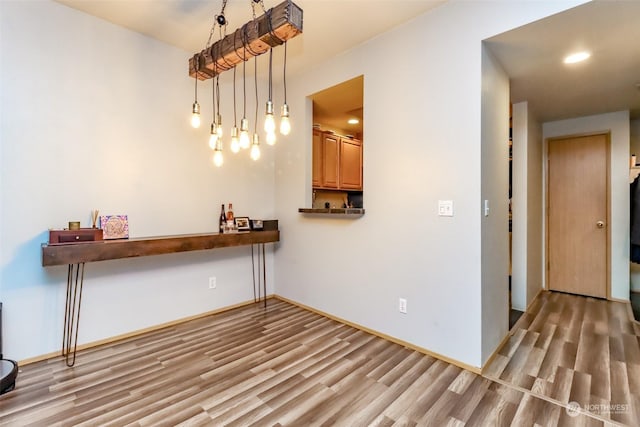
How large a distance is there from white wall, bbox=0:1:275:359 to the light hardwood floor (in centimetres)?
41

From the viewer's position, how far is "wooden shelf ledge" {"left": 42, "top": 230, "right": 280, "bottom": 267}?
214 cm

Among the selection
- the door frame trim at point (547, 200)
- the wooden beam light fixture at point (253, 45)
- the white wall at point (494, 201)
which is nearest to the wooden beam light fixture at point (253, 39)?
the wooden beam light fixture at point (253, 45)

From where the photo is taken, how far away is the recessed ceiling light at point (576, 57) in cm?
236

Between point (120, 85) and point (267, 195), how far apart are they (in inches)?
73.3

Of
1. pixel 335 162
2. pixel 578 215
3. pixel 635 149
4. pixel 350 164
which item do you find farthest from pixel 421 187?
pixel 635 149

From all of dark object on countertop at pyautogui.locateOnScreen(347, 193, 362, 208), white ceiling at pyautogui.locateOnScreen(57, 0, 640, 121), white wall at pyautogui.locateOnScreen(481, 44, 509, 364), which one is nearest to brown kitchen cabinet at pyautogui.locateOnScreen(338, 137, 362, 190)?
dark object on countertop at pyautogui.locateOnScreen(347, 193, 362, 208)

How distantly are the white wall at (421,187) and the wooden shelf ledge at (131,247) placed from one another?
3.41 ft

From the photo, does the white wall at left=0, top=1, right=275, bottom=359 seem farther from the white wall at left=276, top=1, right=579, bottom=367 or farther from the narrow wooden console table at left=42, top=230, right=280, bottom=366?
the white wall at left=276, top=1, right=579, bottom=367

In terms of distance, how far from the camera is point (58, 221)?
7.89ft

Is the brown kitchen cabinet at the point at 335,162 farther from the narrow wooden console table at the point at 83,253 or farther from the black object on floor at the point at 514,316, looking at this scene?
the black object on floor at the point at 514,316

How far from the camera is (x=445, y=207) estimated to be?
2.35 metres

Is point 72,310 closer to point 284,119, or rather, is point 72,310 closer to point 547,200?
point 284,119

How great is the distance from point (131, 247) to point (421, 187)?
243 centimetres

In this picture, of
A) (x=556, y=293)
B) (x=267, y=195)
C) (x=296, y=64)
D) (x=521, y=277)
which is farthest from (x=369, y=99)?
(x=556, y=293)
